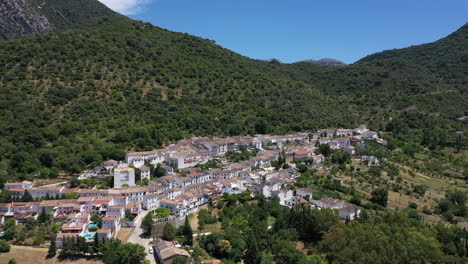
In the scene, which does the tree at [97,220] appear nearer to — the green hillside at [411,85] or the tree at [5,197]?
the tree at [5,197]

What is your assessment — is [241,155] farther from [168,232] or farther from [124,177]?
[168,232]

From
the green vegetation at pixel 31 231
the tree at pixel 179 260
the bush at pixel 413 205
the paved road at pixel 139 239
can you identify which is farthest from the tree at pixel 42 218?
the bush at pixel 413 205

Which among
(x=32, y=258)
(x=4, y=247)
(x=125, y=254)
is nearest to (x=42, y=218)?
(x=4, y=247)

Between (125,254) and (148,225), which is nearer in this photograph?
(125,254)

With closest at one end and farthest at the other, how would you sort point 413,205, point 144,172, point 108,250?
point 108,250 → point 144,172 → point 413,205

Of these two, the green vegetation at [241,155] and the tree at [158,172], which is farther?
the green vegetation at [241,155]

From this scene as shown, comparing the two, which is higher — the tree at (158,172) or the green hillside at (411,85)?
the green hillside at (411,85)

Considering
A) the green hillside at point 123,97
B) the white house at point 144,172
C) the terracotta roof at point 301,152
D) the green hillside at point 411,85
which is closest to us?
the white house at point 144,172
